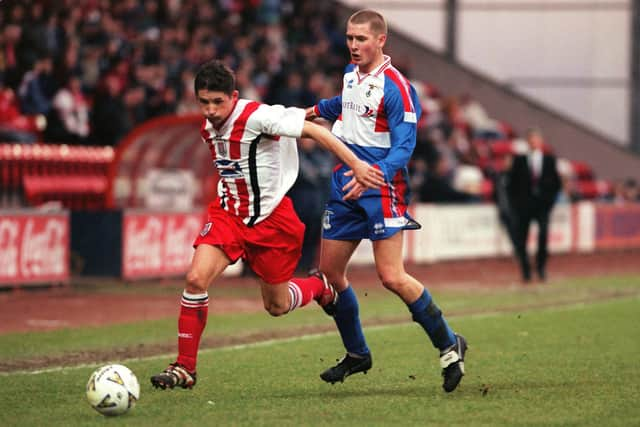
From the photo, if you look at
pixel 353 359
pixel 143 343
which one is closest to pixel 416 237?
pixel 143 343

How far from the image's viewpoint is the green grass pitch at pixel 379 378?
22.5 ft

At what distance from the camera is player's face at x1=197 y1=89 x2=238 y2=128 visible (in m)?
7.27

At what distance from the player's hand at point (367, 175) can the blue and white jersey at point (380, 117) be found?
243 mm

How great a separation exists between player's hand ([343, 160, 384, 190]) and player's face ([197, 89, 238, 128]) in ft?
2.80

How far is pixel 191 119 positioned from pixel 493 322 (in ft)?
20.0

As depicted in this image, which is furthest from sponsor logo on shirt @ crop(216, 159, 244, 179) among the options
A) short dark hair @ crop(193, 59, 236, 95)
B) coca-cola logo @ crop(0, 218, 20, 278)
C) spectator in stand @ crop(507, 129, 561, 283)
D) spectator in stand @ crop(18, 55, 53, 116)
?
spectator in stand @ crop(507, 129, 561, 283)

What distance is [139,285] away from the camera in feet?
54.1

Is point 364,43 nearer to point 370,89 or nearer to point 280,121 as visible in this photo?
point 370,89

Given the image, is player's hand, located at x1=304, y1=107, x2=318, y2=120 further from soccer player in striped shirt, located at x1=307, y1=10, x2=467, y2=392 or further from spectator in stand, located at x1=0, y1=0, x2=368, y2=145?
spectator in stand, located at x1=0, y1=0, x2=368, y2=145

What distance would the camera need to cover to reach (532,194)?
59.6 feet

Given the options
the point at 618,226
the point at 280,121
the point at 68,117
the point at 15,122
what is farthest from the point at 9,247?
the point at 618,226

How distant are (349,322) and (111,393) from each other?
191 cm

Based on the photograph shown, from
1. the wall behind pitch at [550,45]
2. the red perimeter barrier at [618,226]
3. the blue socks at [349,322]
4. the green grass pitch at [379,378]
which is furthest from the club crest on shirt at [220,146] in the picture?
the wall behind pitch at [550,45]

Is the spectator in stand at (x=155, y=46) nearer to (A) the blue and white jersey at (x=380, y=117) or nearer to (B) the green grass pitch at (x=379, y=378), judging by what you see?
(B) the green grass pitch at (x=379, y=378)
